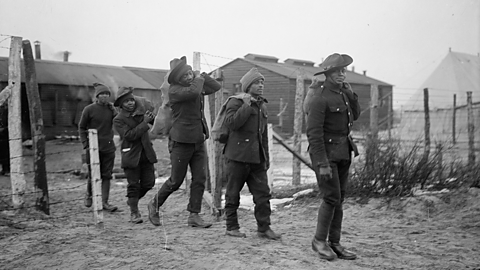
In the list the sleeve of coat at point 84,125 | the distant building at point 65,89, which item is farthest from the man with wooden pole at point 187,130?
the distant building at point 65,89

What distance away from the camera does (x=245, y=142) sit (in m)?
5.14

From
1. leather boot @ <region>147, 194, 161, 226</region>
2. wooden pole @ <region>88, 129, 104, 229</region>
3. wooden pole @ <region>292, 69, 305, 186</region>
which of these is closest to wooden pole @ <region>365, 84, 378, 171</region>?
wooden pole @ <region>292, 69, 305, 186</region>

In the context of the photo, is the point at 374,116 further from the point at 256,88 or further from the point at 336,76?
the point at 336,76

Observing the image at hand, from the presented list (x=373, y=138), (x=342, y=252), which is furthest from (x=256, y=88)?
(x=373, y=138)

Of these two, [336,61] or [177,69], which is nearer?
[336,61]

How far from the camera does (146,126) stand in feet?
20.9

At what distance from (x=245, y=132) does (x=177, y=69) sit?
1.15 m

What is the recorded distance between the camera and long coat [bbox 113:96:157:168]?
634cm

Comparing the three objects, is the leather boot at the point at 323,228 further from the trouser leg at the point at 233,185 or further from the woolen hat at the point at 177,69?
the woolen hat at the point at 177,69

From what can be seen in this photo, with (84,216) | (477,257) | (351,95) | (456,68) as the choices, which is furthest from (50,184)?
(456,68)

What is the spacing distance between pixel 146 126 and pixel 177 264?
103 inches

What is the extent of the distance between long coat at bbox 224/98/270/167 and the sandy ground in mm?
883

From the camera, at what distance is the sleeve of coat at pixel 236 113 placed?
507 cm

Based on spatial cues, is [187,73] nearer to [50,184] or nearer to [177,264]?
[177,264]
